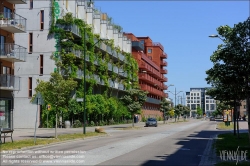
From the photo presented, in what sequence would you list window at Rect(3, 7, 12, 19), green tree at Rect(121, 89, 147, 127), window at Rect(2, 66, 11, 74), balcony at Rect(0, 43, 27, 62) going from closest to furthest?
balcony at Rect(0, 43, 27, 62), window at Rect(3, 7, 12, 19), window at Rect(2, 66, 11, 74), green tree at Rect(121, 89, 147, 127)

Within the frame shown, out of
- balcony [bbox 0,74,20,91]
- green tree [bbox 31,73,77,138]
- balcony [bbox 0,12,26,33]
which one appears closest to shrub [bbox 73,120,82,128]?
balcony [bbox 0,74,20,91]

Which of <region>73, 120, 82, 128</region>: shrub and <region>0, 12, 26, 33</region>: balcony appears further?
<region>73, 120, 82, 128</region>: shrub

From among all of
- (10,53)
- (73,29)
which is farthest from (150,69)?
(10,53)

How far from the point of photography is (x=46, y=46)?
48750 millimetres

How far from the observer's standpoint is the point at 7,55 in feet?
115

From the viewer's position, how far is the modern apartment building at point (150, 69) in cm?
9306

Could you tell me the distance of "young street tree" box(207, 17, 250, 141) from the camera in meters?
16.0

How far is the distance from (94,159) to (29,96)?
36.0m

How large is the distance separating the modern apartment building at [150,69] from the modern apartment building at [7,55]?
51120 mm

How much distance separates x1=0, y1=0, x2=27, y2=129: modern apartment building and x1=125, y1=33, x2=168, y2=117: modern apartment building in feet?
168

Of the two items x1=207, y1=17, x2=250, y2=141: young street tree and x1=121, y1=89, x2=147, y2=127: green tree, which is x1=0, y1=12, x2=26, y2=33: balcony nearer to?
x1=121, y1=89, x2=147, y2=127: green tree

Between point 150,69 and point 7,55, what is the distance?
68.7m

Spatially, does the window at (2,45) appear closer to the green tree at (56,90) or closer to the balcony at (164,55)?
the green tree at (56,90)

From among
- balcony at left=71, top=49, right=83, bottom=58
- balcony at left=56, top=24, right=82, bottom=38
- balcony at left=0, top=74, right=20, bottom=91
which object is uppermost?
balcony at left=56, top=24, right=82, bottom=38
